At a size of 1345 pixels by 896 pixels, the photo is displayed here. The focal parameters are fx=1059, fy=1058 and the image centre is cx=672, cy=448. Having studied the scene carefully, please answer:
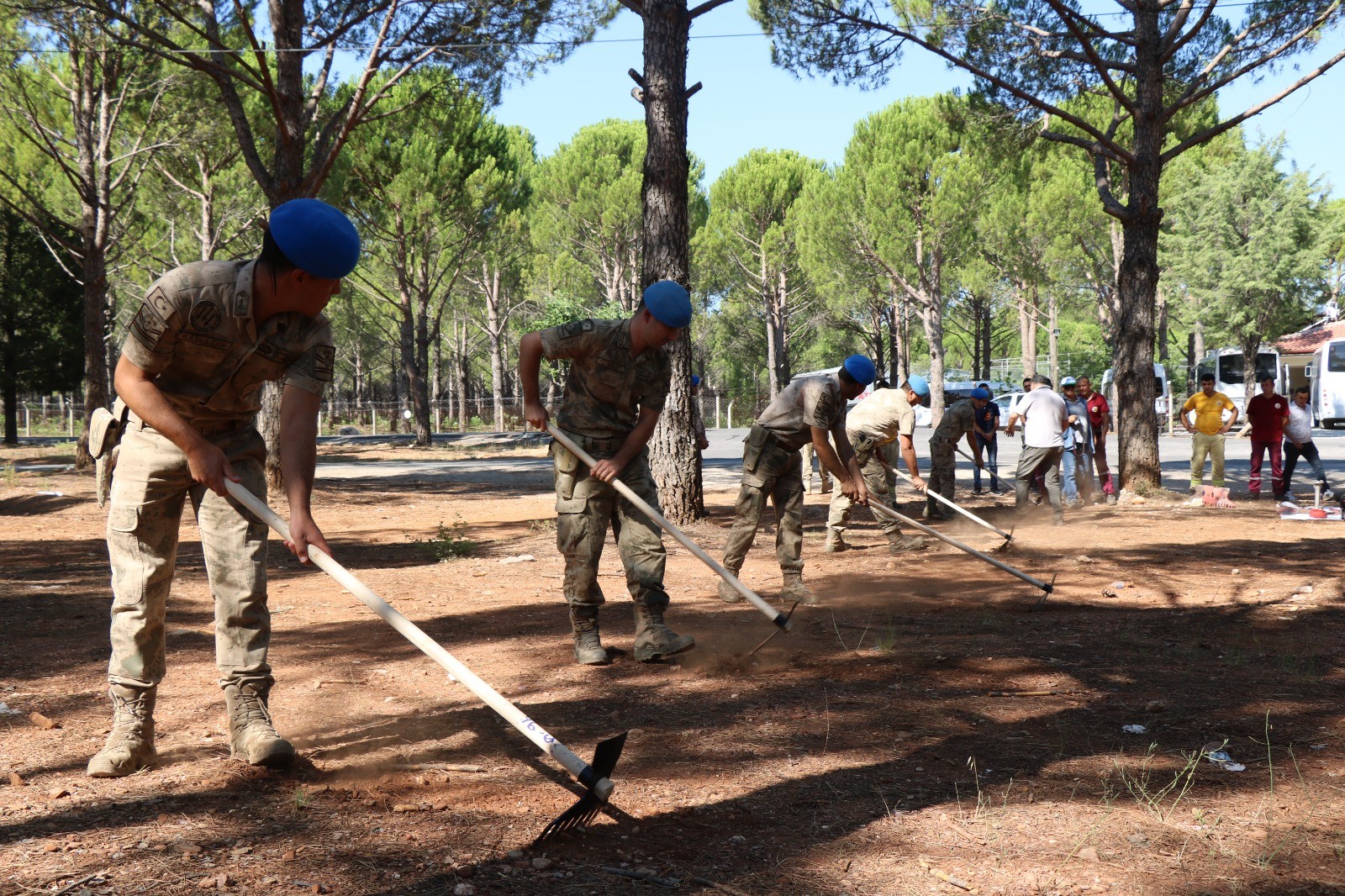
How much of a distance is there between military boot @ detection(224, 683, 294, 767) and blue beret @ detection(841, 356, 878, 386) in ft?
13.7

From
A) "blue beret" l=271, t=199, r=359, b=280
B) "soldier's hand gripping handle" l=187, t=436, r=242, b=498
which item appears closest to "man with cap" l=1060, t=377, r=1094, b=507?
"blue beret" l=271, t=199, r=359, b=280

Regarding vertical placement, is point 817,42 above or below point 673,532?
above

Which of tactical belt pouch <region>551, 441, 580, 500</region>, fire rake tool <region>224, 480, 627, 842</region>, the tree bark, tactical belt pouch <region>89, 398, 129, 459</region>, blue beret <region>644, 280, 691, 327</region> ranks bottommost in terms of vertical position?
fire rake tool <region>224, 480, 627, 842</region>

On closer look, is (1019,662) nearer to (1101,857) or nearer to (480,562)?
(1101,857)

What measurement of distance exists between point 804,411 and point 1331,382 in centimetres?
2886

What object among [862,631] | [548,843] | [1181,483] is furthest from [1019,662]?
[1181,483]

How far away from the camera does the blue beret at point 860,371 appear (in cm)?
656

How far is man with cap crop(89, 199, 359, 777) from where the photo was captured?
9.82ft

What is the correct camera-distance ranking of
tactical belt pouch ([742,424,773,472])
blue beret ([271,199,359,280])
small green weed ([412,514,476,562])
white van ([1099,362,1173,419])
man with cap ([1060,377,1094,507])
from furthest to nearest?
white van ([1099,362,1173,419]) → man with cap ([1060,377,1094,507]) → small green weed ([412,514,476,562]) → tactical belt pouch ([742,424,773,472]) → blue beret ([271,199,359,280])

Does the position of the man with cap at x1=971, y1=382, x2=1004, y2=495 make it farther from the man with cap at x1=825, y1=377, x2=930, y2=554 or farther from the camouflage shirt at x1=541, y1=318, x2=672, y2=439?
the camouflage shirt at x1=541, y1=318, x2=672, y2=439

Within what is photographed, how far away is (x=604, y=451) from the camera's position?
16.0ft

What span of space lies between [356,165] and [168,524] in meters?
25.2

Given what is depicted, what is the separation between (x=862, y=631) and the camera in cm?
569

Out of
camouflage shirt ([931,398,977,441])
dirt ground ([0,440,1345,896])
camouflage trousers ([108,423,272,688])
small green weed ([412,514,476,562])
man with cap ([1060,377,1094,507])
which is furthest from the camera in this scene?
man with cap ([1060,377,1094,507])
